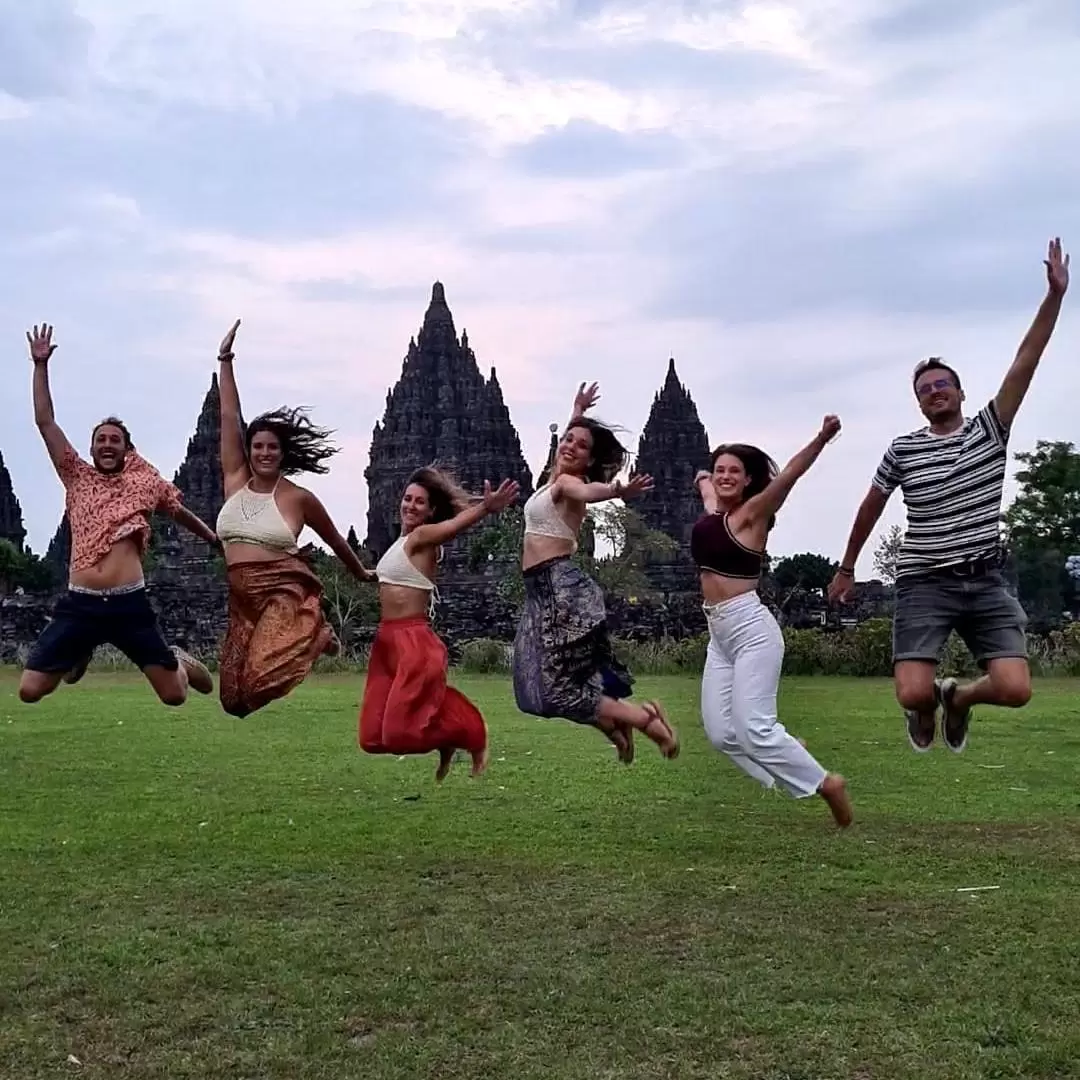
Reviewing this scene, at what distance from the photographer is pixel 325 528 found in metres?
6.66

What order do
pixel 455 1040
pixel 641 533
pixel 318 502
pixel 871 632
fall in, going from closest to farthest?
pixel 455 1040, pixel 318 502, pixel 871 632, pixel 641 533

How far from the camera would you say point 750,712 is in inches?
244

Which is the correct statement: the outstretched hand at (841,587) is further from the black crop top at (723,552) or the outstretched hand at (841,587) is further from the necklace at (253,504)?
the necklace at (253,504)

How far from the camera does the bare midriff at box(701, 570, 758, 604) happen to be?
6.35 m

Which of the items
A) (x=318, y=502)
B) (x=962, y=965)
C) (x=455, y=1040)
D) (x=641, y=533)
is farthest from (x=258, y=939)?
(x=641, y=533)

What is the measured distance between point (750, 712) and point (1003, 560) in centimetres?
142

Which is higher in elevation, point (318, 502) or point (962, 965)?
point (318, 502)

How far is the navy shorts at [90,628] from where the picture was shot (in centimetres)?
657

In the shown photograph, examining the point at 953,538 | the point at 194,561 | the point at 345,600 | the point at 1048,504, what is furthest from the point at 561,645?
the point at 194,561

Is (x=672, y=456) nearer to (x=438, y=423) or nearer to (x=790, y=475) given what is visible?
(x=438, y=423)

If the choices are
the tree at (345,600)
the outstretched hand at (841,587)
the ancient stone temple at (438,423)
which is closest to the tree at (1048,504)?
the tree at (345,600)

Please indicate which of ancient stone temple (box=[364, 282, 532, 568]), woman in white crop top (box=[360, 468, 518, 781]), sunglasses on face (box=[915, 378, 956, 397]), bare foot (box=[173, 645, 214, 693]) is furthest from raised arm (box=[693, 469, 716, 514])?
ancient stone temple (box=[364, 282, 532, 568])

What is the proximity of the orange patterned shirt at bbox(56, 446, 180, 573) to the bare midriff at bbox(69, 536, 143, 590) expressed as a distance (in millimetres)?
23

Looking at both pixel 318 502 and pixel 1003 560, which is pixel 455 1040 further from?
pixel 1003 560
